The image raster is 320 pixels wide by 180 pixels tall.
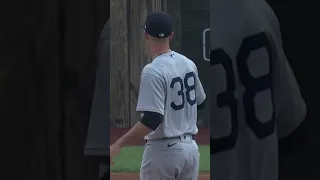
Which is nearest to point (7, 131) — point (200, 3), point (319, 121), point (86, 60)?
point (86, 60)

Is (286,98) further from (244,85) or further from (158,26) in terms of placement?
(158,26)

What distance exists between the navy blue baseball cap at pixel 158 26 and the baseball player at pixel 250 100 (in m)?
1.31

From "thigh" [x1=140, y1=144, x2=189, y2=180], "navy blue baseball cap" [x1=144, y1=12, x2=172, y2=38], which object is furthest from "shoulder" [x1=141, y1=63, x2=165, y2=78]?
"thigh" [x1=140, y1=144, x2=189, y2=180]

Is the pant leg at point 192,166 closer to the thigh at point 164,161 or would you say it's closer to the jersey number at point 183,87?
the thigh at point 164,161

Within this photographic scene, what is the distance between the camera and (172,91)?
253 cm

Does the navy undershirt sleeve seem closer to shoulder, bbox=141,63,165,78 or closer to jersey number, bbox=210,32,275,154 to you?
shoulder, bbox=141,63,165,78

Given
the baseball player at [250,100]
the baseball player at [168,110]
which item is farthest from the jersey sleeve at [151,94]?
the baseball player at [250,100]

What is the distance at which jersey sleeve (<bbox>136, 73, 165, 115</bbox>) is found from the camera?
2.39m

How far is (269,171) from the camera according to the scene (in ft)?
4.25

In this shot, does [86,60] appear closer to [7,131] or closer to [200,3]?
[7,131]

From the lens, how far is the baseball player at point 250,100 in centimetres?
128

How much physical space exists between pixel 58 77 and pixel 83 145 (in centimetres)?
15

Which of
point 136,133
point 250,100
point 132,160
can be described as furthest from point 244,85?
point 132,160

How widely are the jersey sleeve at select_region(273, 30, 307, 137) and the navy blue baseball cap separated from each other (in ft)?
4.31
